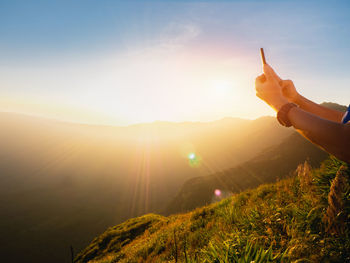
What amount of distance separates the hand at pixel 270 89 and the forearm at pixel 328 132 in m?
0.25

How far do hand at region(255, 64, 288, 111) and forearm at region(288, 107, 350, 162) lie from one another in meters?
0.25

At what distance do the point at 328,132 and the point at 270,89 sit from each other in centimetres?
58

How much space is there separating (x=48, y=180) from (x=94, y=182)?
45138mm

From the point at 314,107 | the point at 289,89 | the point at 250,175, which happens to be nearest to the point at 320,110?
the point at 314,107

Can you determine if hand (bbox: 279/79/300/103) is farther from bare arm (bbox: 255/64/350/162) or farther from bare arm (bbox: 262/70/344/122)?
bare arm (bbox: 255/64/350/162)

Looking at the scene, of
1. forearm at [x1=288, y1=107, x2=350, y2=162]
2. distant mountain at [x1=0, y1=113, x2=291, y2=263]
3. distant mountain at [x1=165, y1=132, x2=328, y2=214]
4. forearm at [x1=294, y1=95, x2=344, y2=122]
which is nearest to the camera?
forearm at [x1=288, y1=107, x2=350, y2=162]

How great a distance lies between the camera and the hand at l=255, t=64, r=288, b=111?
1.28m

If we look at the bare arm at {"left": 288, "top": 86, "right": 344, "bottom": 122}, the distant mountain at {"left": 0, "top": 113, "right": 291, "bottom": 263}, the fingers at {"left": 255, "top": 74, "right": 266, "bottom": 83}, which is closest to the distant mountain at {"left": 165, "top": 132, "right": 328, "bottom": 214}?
the distant mountain at {"left": 0, "top": 113, "right": 291, "bottom": 263}

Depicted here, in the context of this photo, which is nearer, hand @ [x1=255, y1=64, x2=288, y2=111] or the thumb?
hand @ [x1=255, y1=64, x2=288, y2=111]

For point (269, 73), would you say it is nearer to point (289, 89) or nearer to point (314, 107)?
point (289, 89)

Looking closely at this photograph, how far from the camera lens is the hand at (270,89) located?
1.28 m

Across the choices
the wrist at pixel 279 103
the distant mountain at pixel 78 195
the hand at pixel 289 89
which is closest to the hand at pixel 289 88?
the hand at pixel 289 89

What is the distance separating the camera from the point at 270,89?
134 cm

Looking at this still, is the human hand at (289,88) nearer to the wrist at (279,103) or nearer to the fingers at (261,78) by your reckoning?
the fingers at (261,78)
